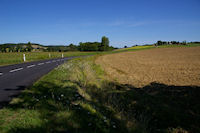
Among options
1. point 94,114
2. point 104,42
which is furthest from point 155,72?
point 104,42

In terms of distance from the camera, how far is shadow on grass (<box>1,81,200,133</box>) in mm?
3002

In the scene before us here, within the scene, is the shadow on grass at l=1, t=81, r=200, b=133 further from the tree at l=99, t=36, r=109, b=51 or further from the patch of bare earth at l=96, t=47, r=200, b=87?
the tree at l=99, t=36, r=109, b=51

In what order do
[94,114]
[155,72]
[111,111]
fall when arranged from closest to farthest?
[94,114], [111,111], [155,72]

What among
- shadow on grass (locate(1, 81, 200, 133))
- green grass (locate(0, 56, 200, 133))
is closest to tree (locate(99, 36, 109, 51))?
shadow on grass (locate(1, 81, 200, 133))

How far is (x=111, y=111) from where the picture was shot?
4117mm

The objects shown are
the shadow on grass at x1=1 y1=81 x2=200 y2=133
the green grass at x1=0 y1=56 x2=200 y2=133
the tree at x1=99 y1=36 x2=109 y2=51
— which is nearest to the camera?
the green grass at x1=0 y1=56 x2=200 y2=133

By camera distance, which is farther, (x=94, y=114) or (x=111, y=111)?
(x=111, y=111)

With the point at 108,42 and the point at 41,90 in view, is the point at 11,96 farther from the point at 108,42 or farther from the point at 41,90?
the point at 108,42

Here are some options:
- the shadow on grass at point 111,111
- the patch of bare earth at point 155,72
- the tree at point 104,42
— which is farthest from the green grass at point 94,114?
the tree at point 104,42

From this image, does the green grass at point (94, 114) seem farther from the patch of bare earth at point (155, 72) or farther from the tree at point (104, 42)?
the tree at point (104, 42)

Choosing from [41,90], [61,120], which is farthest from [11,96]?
[61,120]

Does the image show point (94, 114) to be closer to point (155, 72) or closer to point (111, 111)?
A: point (111, 111)

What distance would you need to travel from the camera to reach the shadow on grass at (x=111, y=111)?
3002 millimetres

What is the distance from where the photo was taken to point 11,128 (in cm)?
268
